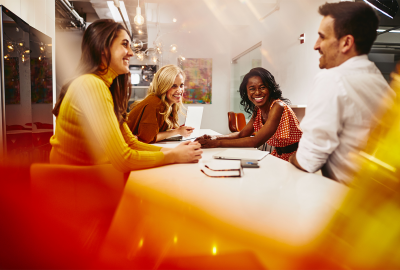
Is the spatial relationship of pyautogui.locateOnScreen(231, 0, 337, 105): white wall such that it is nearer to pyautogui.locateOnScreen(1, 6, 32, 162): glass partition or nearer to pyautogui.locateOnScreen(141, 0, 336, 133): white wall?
pyautogui.locateOnScreen(141, 0, 336, 133): white wall

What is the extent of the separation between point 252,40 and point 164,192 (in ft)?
20.4

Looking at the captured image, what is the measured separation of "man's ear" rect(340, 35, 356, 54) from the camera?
3.29ft

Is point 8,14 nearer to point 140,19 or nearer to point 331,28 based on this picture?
point 140,19

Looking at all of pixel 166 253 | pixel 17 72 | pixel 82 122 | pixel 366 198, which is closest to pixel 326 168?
pixel 366 198

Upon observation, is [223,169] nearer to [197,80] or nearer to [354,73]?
[354,73]

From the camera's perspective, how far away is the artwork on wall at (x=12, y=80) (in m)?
2.36

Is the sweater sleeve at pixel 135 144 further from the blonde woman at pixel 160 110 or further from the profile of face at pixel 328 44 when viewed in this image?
the profile of face at pixel 328 44

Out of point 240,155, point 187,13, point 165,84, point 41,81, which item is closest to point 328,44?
point 240,155

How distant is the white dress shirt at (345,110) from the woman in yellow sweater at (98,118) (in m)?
0.57

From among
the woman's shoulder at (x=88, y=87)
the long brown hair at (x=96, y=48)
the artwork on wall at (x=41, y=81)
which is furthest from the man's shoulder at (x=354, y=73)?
the artwork on wall at (x=41, y=81)

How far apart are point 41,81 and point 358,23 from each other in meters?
3.56

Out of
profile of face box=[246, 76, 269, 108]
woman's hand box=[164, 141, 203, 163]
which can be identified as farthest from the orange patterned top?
woman's hand box=[164, 141, 203, 163]

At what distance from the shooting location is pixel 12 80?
8.10 ft

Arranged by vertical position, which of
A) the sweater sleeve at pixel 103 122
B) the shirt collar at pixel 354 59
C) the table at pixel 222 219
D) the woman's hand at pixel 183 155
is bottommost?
the table at pixel 222 219
